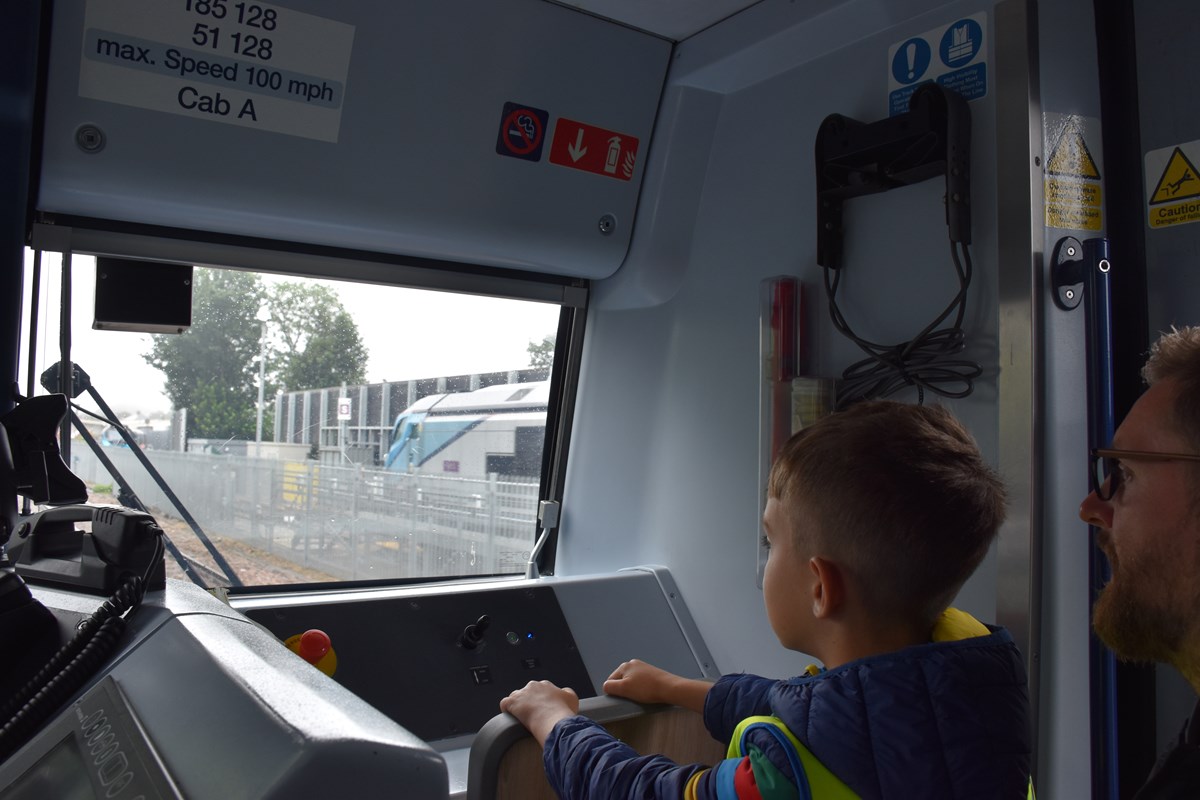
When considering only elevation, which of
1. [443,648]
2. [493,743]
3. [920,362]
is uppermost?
[920,362]

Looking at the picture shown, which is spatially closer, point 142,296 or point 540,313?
point 142,296

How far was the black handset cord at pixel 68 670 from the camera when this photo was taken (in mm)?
1019

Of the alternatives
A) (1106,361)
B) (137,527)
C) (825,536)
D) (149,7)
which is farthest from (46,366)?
(1106,361)

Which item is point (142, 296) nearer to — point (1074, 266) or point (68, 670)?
point (68, 670)

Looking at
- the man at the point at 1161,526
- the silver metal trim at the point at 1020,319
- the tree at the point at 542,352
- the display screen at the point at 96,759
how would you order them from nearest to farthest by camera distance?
the display screen at the point at 96,759, the man at the point at 1161,526, the silver metal trim at the point at 1020,319, the tree at the point at 542,352

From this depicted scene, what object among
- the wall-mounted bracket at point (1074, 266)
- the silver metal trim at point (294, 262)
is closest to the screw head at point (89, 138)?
the silver metal trim at point (294, 262)

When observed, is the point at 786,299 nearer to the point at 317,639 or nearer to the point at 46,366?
the point at 317,639

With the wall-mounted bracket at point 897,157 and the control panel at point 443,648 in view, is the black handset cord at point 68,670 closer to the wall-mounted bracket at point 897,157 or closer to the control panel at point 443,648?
the control panel at point 443,648

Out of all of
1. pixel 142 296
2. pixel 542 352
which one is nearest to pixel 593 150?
pixel 542 352

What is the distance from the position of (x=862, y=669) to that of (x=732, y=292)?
1.52 meters

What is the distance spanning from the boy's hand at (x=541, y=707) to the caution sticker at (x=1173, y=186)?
4.77 feet

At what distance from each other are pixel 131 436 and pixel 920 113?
6.40ft

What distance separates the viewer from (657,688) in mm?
1276

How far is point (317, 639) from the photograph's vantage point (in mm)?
1797
